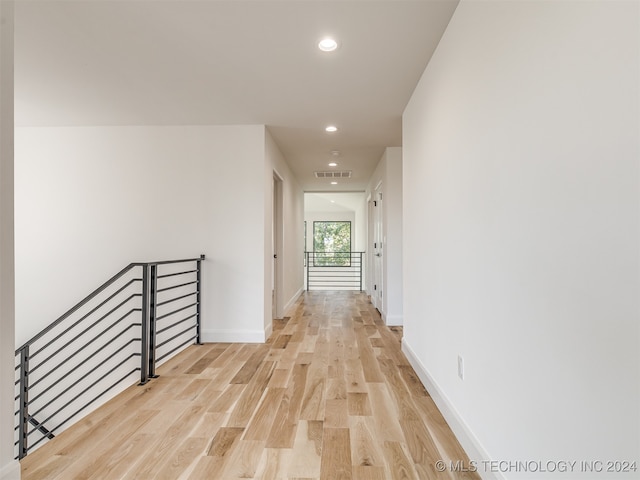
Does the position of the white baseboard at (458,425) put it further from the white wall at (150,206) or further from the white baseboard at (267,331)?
the white wall at (150,206)

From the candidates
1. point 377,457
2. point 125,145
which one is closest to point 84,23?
point 125,145

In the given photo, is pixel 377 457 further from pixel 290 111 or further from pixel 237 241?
pixel 290 111

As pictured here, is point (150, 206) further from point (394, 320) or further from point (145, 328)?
point (394, 320)

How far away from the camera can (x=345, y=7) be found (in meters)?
1.83

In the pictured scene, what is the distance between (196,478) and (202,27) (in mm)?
2387

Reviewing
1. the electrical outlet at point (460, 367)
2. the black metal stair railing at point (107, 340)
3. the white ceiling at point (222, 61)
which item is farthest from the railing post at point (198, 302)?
the electrical outlet at point (460, 367)

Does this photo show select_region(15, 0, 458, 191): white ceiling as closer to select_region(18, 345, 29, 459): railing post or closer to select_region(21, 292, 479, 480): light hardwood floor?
select_region(18, 345, 29, 459): railing post

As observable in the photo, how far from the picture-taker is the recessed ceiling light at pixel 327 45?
211 cm

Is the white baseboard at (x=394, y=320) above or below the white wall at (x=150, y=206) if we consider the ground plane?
below

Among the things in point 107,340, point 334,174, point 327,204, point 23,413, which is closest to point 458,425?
point 23,413

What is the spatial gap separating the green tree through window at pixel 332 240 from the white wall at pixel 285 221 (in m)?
4.93

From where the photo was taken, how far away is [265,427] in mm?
1906

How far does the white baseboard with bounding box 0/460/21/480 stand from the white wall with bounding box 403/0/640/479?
181 centimetres

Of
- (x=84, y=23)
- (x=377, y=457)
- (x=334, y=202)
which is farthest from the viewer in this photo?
(x=334, y=202)
